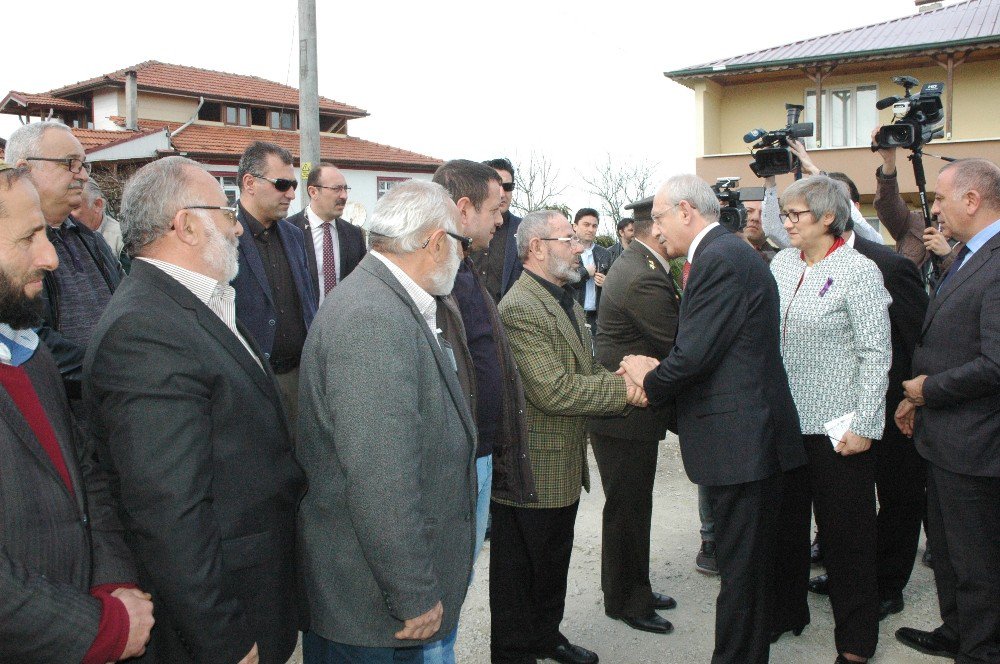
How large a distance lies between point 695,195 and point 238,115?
122 ft

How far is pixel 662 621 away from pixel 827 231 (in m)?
2.10

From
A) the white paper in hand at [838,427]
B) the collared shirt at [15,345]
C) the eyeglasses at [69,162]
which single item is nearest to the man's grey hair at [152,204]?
the collared shirt at [15,345]

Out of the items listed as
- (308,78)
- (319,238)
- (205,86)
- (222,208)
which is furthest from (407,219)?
(205,86)

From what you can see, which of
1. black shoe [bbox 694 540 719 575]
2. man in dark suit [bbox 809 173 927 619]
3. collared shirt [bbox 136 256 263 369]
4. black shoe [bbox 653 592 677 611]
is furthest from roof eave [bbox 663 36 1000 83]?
collared shirt [bbox 136 256 263 369]

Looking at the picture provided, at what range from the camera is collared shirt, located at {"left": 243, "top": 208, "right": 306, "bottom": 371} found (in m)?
4.36

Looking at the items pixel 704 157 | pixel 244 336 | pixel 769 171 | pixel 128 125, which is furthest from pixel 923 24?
pixel 128 125

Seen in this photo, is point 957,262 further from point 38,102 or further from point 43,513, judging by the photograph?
point 38,102

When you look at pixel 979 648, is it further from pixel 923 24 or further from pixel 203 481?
pixel 923 24

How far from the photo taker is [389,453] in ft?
6.97

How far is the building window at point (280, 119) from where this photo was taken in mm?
37828

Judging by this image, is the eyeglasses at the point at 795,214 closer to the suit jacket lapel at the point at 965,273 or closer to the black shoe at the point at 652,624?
the suit jacket lapel at the point at 965,273

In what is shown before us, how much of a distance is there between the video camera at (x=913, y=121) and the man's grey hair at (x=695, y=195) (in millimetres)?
1907

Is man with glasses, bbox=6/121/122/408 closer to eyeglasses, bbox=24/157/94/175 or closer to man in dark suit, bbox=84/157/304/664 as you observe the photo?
eyeglasses, bbox=24/157/94/175

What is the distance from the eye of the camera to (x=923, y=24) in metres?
21.2
